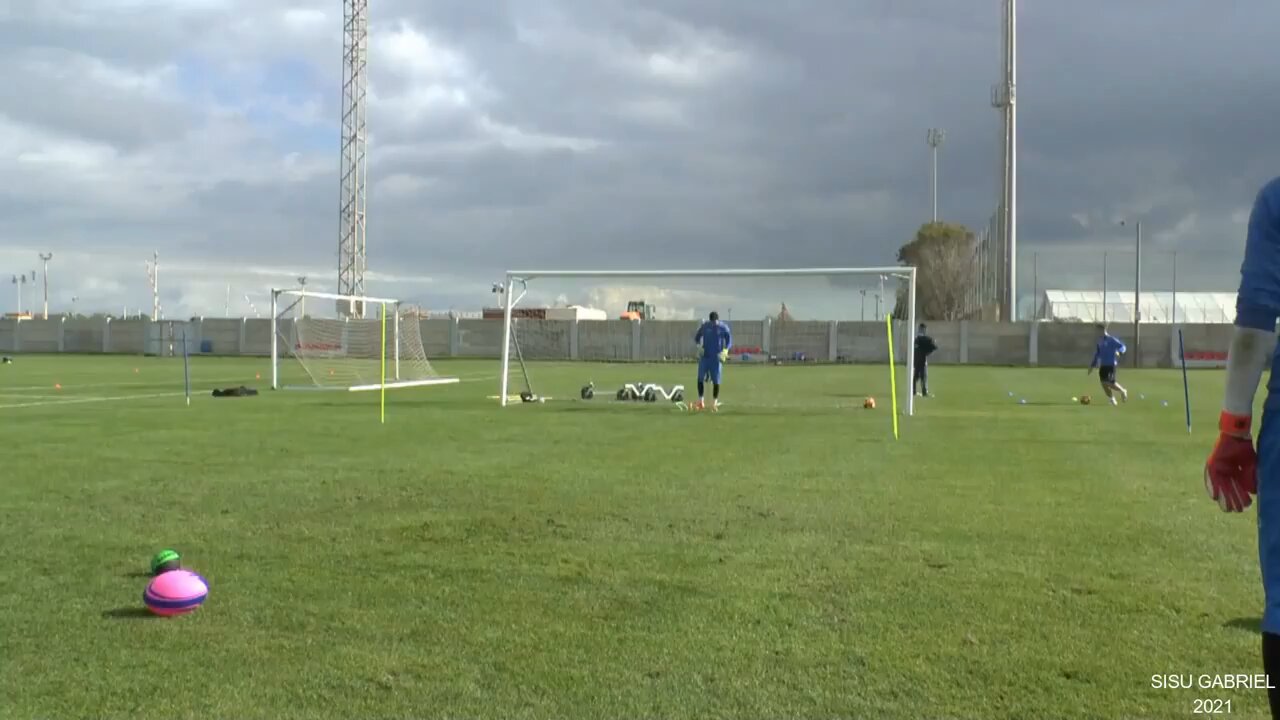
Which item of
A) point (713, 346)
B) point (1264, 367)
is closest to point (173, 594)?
point (1264, 367)

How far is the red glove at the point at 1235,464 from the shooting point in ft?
10.2

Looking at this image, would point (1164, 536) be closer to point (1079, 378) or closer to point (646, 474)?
point (646, 474)

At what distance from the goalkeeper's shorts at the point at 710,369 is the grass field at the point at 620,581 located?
6.81 m

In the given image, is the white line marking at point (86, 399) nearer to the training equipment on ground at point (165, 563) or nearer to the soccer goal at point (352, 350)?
the soccer goal at point (352, 350)

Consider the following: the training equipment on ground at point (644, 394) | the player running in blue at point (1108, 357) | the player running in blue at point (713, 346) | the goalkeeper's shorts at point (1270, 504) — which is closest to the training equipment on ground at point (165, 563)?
the goalkeeper's shorts at point (1270, 504)

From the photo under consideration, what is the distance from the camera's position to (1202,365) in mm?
56438

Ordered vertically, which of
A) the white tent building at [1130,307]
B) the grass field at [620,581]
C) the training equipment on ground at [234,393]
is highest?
the white tent building at [1130,307]

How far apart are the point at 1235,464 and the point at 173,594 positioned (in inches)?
206

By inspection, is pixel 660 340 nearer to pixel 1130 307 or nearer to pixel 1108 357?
pixel 1108 357

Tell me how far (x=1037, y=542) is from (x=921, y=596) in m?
2.10

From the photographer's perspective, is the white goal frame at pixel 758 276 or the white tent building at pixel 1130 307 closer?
the white goal frame at pixel 758 276

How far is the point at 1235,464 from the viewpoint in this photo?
10.2 feet

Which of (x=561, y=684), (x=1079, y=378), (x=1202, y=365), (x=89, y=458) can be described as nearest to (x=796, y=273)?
(x=89, y=458)

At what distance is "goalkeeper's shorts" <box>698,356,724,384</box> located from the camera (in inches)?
840
